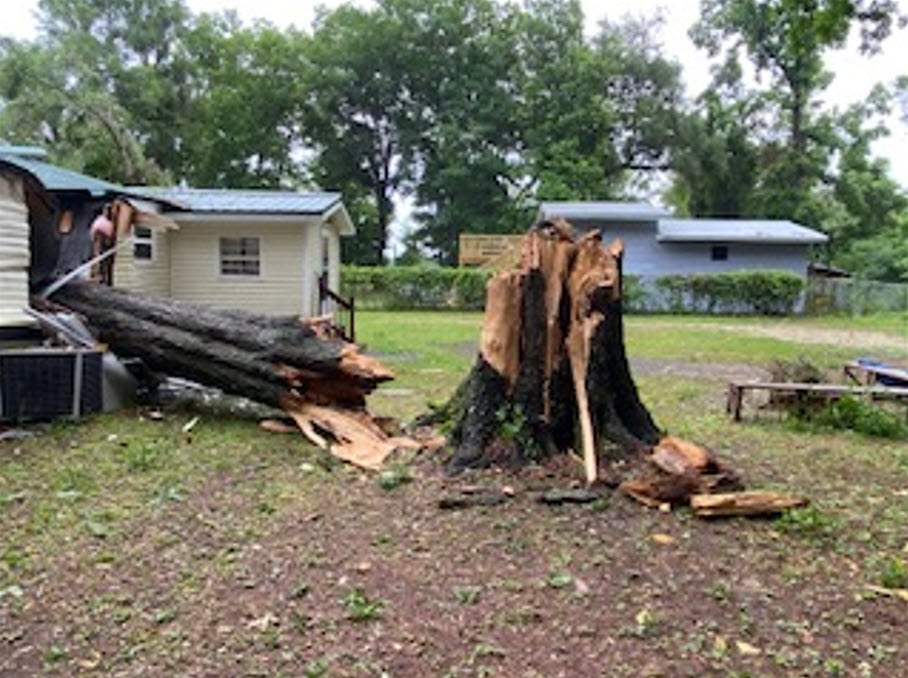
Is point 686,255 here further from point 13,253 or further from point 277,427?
point 13,253

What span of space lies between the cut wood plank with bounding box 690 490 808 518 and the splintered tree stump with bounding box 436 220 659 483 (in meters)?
0.71

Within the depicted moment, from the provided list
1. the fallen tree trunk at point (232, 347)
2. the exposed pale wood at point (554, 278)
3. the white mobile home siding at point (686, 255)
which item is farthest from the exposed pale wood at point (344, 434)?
the white mobile home siding at point (686, 255)

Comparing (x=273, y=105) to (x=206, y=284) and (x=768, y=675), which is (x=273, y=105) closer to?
(x=206, y=284)

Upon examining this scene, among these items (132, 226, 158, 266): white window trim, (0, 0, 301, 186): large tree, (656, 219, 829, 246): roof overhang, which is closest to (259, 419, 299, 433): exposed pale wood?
(132, 226, 158, 266): white window trim

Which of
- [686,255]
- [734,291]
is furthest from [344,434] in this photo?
[686,255]

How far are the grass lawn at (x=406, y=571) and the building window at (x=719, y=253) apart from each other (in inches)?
932

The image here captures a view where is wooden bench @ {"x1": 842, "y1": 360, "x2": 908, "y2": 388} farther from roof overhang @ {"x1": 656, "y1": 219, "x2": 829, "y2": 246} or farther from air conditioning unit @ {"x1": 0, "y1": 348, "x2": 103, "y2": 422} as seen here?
roof overhang @ {"x1": 656, "y1": 219, "x2": 829, "y2": 246}

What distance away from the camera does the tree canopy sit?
118 ft

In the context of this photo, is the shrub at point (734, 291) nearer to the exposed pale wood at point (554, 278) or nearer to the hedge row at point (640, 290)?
the hedge row at point (640, 290)

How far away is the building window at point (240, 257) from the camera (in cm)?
1541

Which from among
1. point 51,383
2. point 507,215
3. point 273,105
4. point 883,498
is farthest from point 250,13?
point 883,498

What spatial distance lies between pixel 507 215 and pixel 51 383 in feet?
106

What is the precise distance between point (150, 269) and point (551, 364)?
1181cm

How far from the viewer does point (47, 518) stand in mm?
4199
